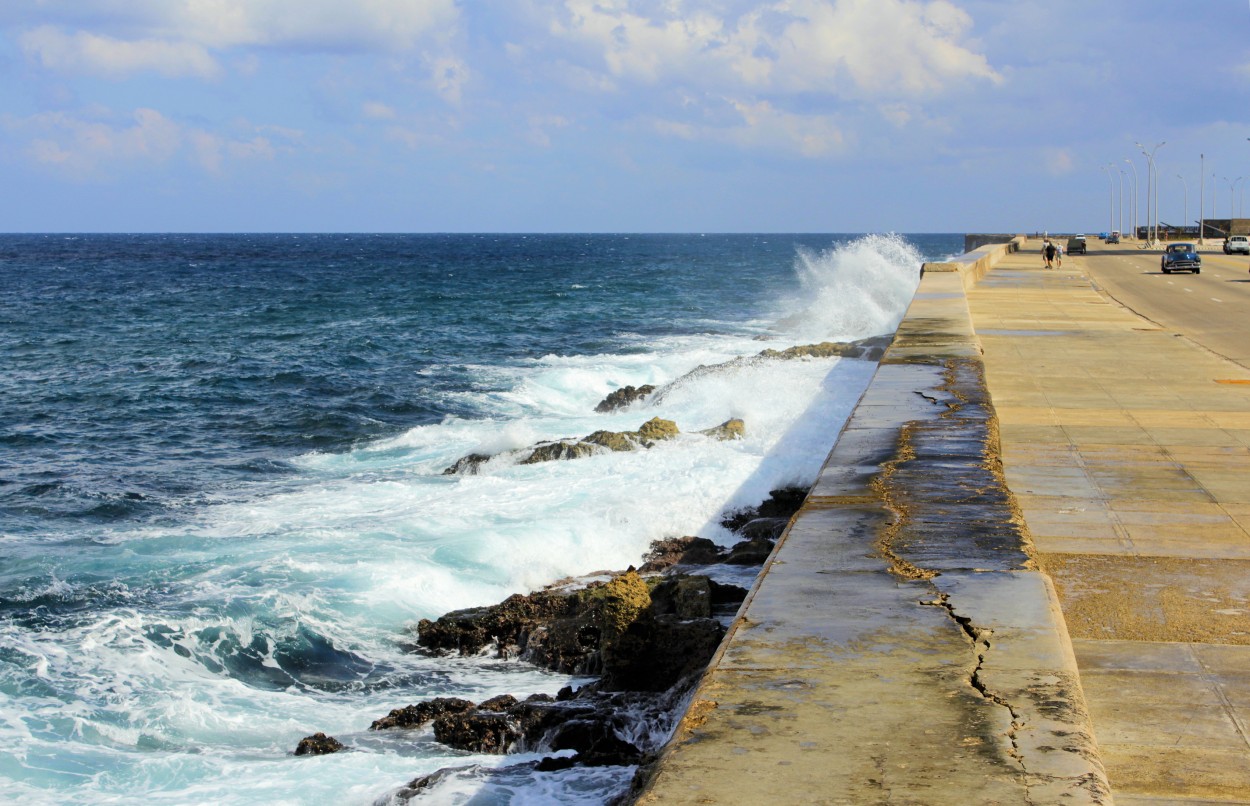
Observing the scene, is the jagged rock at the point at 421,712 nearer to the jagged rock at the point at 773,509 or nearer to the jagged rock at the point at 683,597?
the jagged rock at the point at 683,597

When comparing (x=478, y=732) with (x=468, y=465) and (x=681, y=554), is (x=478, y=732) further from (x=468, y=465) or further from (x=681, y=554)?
(x=468, y=465)

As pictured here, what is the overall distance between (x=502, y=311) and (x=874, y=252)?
52.9 ft

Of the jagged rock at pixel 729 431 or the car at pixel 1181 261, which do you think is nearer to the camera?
the jagged rock at pixel 729 431

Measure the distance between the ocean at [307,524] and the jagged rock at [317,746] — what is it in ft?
0.41

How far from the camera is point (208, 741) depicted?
8.27 metres

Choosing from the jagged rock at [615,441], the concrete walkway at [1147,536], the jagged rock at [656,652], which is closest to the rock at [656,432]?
the jagged rock at [615,441]

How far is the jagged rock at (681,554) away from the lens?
10875mm

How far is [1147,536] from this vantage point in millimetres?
8266

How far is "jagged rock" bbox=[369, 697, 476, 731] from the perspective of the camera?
793 centimetres

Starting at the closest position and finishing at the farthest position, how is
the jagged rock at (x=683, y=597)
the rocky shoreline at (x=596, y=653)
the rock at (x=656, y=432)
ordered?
the rocky shoreline at (x=596, y=653), the jagged rock at (x=683, y=597), the rock at (x=656, y=432)

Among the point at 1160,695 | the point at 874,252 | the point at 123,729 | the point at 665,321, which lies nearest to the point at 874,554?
the point at 1160,695

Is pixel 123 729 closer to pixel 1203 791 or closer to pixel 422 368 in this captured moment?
pixel 1203 791

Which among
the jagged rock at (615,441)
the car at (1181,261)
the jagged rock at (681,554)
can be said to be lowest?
the jagged rock at (681,554)

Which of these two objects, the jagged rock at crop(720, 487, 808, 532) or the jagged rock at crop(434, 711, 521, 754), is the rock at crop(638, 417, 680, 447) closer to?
the jagged rock at crop(720, 487, 808, 532)
